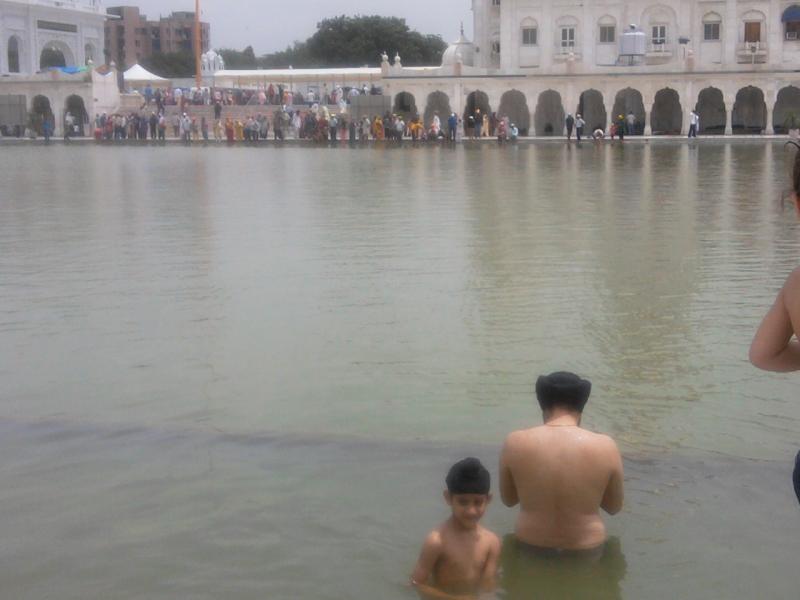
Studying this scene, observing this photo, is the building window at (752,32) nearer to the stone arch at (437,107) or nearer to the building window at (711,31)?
the building window at (711,31)

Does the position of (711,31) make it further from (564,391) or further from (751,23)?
(564,391)

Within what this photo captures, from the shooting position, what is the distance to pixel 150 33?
13675 cm

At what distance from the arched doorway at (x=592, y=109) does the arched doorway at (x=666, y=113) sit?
2157 mm

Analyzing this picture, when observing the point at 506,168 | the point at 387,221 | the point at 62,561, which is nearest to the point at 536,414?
the point at 62,561

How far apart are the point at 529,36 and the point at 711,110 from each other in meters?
8.90

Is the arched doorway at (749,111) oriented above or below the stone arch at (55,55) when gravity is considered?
below

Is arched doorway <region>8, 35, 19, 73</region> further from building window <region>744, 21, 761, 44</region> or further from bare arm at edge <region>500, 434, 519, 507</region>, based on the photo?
bare arm at edge <region>500, 434, 519, 507</region>

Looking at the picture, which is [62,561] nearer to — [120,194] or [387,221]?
[387,221]

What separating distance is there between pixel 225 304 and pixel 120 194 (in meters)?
11.0

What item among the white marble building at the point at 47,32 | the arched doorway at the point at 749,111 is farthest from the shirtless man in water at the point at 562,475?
the white marble building at the point at 47,32

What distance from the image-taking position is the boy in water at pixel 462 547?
3.75m

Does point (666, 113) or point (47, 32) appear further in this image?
point (47, 32)

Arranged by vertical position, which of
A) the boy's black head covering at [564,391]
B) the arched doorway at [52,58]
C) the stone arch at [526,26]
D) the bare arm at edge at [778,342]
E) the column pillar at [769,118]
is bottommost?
the boy's black head covering at [564,391]

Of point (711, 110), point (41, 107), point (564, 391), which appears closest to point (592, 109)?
point (711, 110)
